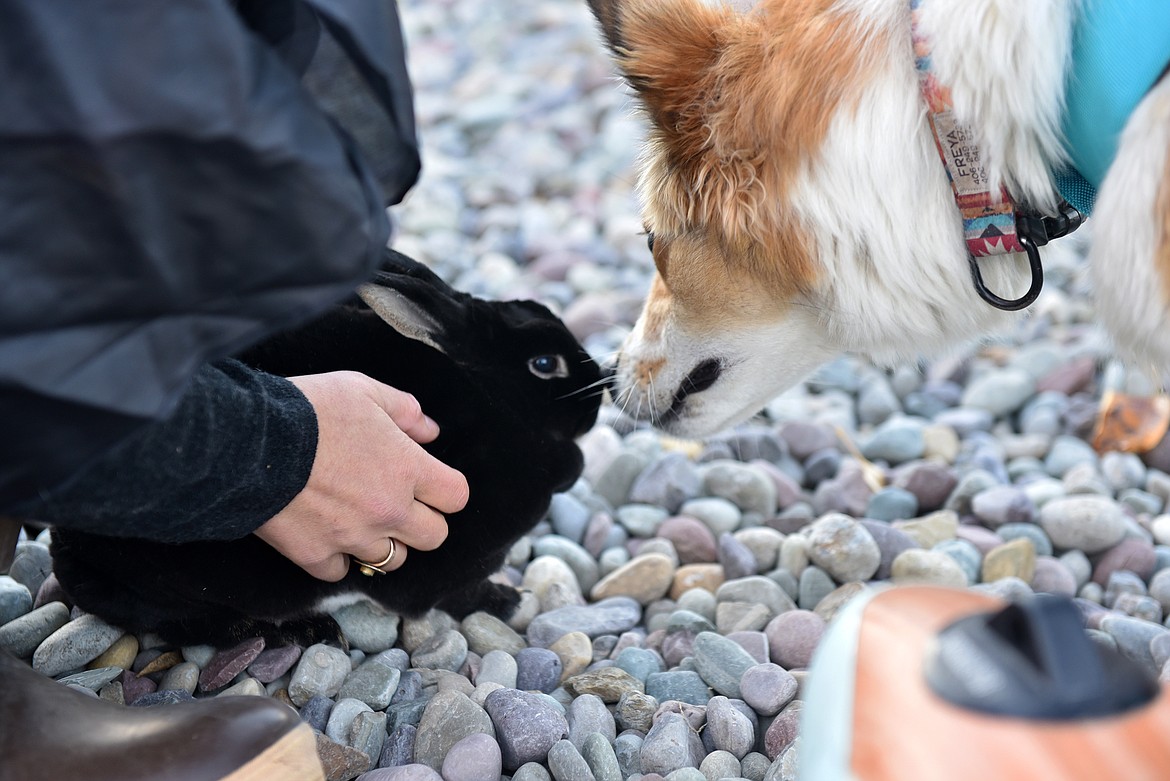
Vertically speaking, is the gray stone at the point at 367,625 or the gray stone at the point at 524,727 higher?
the gray stone at the point at 524,727

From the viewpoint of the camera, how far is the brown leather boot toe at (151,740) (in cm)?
112

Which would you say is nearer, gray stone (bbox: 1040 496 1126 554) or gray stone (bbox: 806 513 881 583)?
gray stone (bbox: 806 513 881 583)

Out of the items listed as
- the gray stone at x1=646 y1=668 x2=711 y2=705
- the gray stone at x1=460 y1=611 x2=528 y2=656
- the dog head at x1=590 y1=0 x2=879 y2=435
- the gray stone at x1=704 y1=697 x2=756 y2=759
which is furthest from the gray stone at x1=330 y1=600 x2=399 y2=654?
the dog head at x1=590 y1=0 x2=879 y2=435

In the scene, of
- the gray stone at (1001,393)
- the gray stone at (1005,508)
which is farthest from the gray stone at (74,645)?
the gray stone at (1001,393)

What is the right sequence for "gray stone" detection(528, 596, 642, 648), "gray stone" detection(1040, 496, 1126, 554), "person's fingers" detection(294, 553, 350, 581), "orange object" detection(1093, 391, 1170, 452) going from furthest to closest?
"orange object" detection(1093, 391, 1170, 452), "gray stone" detection(1040, 496, 1126, 554), "gray stone" detection(528, 596, 642, 648), "person's fingers" detection(294, 553, 350, 581)

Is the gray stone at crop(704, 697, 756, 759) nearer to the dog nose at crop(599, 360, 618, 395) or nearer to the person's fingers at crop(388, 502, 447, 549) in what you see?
the person's fingers at crop(388, 502, 447, 549)

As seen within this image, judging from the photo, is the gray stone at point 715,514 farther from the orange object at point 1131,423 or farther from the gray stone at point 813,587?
the orange object at point 1131,423

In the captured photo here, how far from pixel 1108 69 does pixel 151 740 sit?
4.33 feet

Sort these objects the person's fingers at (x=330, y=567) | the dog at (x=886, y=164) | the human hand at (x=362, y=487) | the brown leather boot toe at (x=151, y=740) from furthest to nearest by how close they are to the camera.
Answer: the person's fingers at (x=330, y=567)
the human hand at (x=362, y=487)
the dog at (x=886, y=164)
the brown leather boot toe at (x=151, y=740)

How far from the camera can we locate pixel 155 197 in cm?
98

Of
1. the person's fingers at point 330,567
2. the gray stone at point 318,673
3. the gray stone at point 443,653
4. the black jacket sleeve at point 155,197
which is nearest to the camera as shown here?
the black jacket sleeve at point 155,197

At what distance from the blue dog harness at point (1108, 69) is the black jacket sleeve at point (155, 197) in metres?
0.81

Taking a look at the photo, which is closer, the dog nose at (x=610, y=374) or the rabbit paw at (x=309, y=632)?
the rabbit paw at (x=309, y=632)

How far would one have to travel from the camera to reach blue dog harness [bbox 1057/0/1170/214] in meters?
1.19
